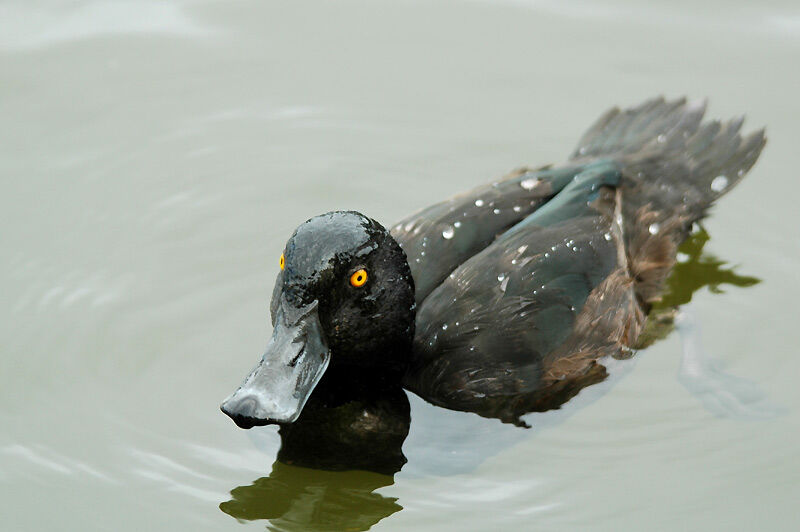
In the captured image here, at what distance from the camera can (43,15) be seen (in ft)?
36.1

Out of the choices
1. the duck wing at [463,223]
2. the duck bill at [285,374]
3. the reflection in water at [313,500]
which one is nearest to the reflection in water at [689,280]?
the duck wing at [463,223]

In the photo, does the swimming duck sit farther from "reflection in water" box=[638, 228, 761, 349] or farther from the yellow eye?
"reflection in water" box=[638, 228, 761, 349]

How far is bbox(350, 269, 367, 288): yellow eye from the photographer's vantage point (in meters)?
6.86

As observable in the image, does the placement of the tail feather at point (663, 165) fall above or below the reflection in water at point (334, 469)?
above

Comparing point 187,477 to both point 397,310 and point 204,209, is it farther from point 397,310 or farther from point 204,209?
point 204,209

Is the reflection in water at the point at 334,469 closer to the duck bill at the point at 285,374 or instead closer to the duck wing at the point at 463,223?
the duck bill at the point at 285,374

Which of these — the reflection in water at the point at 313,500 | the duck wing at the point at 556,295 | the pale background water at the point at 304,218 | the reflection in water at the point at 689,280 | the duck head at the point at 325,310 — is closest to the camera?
the duck head at the point at 325,310

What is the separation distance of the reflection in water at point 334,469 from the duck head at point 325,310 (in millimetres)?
338

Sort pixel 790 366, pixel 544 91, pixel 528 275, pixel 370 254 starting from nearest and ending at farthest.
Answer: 1. pixel 370 254
2. pixel 528 275
3. pixel 790 366
4. pixel 544 91

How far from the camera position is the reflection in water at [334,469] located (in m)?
6.97

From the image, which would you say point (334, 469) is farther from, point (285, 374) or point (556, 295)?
point (556, 295)

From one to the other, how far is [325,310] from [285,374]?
0.41 metres

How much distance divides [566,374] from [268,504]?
1.82 m

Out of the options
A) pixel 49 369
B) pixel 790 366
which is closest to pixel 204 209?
pixel 49 369
